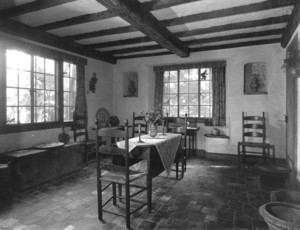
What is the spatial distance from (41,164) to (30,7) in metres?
2.42

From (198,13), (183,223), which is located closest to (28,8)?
(198,13)

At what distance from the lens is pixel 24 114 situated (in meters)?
4.23

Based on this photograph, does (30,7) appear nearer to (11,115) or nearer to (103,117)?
(11,115)

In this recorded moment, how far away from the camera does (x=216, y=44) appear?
5359mm

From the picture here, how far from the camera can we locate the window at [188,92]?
232 inches

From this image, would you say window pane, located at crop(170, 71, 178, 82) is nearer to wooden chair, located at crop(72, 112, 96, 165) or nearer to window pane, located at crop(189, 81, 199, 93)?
window pane, located at crop(189, 81, 199, 93)

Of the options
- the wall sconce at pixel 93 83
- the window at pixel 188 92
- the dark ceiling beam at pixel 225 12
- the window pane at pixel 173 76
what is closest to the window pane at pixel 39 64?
the wall sconce at pixel 93 83

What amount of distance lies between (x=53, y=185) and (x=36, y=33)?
2.82 metres

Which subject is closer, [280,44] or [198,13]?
[198,13]

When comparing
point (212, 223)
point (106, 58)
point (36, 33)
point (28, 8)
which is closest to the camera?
point (212, 223)

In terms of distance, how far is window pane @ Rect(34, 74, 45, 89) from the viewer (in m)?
4.45

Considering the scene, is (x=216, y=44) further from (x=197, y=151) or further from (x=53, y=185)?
(x=53, y=185)

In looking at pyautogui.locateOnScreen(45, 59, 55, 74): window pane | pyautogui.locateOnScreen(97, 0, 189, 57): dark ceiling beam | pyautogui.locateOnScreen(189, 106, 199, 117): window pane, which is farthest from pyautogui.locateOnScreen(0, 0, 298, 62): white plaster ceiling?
pyautogui.locateOnScreen(189, 106, 199, 117): window pane

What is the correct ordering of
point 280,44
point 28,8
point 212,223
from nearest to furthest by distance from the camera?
point 212,223, point 28,8, point 280,44
